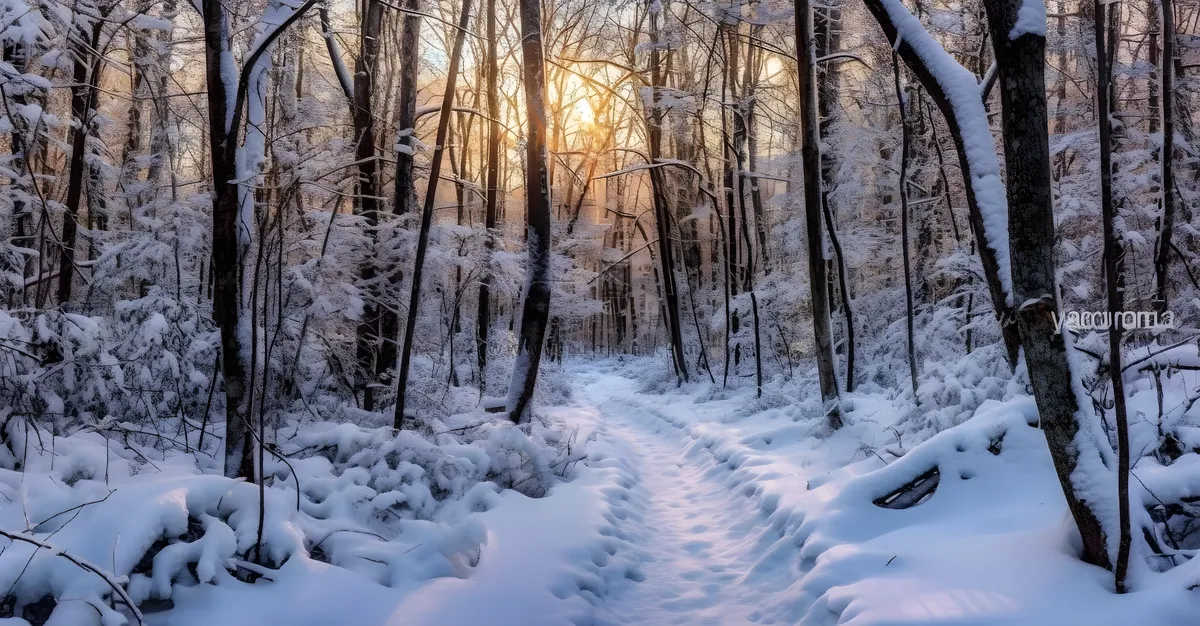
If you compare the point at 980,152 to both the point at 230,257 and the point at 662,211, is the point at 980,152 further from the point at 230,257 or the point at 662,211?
the point at 662,211

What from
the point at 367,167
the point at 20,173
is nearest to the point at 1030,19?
the point at 20,173

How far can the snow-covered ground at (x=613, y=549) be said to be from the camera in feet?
9.98

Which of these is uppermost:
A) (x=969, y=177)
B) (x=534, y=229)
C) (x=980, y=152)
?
(x=534, y=229)

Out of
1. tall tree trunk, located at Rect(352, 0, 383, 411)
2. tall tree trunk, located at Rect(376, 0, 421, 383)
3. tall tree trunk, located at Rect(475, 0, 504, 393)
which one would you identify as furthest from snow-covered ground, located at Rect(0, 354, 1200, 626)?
tall tree trunk, located at Rect(475, 0, 504, 393)

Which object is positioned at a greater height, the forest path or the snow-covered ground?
the snow-covered ground

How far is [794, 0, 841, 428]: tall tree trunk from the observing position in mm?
8641

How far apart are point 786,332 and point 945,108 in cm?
1270

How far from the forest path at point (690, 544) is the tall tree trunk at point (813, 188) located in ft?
7.20

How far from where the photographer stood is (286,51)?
8.66m

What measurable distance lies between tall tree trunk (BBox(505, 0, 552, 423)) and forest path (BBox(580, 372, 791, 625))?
190 centimetres

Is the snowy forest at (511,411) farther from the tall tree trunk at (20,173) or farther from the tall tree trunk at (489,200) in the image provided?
the tall tree trunk at (489,200)

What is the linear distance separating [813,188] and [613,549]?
19.6 ft

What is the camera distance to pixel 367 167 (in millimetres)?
10344

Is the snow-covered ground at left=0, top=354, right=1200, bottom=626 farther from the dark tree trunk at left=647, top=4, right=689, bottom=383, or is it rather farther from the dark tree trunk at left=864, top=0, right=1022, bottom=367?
the dark tree trunk at left=647, top=4, right=689, bottom=383
